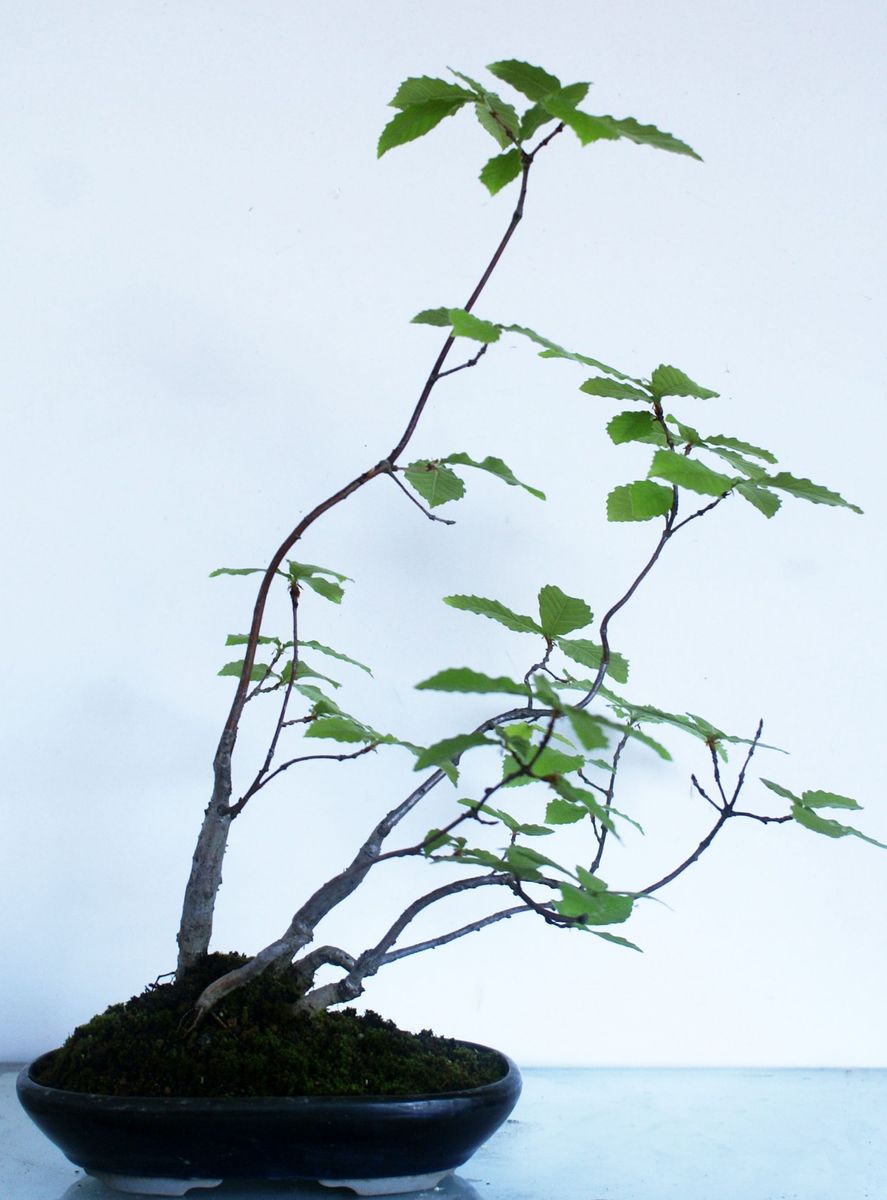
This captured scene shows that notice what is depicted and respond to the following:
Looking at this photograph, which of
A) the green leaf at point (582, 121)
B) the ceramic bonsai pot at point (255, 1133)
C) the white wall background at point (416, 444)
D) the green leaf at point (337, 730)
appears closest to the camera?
the green leaf at point (582, 121)

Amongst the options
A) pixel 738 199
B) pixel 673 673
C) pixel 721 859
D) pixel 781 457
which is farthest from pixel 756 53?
pixel 721 859

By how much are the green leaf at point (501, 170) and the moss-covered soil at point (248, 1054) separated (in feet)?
2.39

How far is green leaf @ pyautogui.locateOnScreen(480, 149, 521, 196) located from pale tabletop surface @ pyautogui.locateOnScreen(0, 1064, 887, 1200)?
865mm

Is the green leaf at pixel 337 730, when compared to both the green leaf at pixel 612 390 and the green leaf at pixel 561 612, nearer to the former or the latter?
the green leaf at pixel 561 612

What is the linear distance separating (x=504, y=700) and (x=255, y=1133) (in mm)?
764

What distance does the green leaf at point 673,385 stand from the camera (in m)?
0.89

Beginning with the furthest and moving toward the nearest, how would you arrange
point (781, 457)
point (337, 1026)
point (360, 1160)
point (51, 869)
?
point (781, 457), point (51, 869), point (337, 1026), point (360, 1160)

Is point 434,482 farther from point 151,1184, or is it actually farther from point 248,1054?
point 151,1184

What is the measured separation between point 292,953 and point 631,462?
0.82 metres

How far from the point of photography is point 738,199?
5.23ft

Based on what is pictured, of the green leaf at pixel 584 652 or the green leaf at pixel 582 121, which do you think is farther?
the green leaf at pixel 584 652

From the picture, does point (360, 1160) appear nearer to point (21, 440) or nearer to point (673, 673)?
point (673, 673)

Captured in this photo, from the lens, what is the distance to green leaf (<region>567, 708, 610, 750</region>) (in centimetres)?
63

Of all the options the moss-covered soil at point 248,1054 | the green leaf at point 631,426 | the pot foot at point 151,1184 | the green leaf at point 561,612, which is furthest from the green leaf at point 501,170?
the pot foot at point 151,1184
